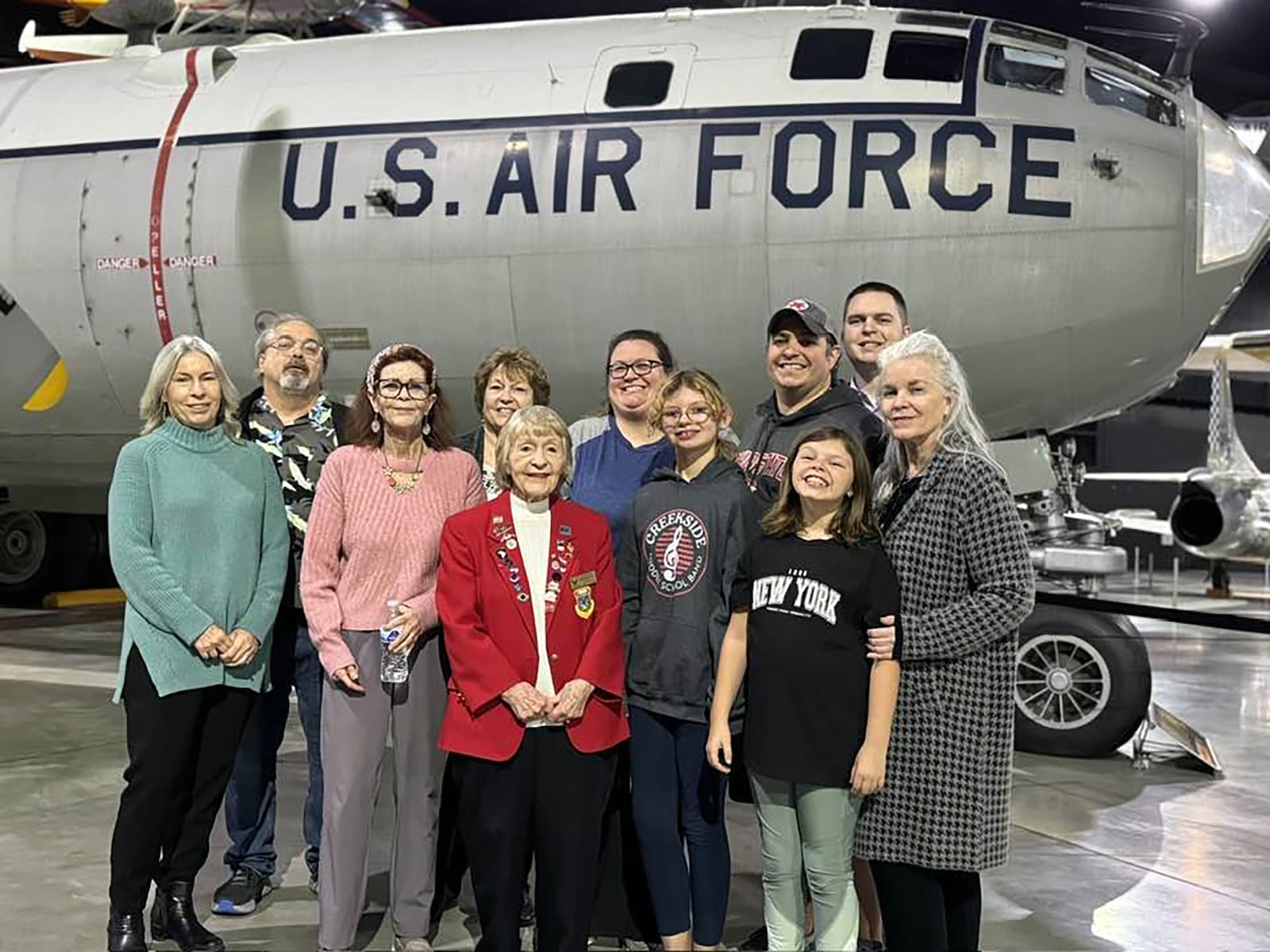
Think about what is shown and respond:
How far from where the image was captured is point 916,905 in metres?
3.21

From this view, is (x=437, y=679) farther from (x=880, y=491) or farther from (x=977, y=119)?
(x=977, y=119)

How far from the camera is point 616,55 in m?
7.39

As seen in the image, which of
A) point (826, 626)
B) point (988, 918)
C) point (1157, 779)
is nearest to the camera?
point (826, 626)

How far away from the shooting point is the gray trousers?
148 inches

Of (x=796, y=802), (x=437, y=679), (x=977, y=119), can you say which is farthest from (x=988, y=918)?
(x=977, y=119)

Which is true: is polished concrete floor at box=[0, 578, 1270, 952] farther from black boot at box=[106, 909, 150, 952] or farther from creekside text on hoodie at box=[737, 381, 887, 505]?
creekside text on hoodie at box=[737, 381, 887, 505]

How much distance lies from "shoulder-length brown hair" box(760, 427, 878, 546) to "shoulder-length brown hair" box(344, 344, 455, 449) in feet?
3.74

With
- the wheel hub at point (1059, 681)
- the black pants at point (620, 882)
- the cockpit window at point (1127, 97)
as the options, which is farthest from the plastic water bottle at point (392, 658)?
the cockpit window at point (1127, 97)

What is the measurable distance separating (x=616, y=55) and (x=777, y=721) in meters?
→ 5.10

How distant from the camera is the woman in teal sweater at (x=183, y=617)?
389cm

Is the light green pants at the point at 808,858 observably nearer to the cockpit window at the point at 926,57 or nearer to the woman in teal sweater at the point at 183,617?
the woman in teal sweater at the point at 183,617

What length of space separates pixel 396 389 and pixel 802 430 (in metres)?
1.24

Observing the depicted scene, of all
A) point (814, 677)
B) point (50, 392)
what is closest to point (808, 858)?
point (814, 677)

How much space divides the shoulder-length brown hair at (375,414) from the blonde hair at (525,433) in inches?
16.6
